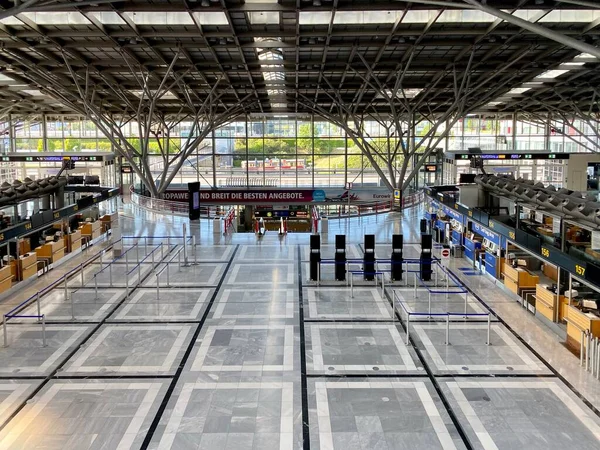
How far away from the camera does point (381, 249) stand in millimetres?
24656

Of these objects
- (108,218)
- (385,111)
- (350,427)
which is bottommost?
(350,427)

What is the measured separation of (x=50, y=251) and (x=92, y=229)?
199 inches

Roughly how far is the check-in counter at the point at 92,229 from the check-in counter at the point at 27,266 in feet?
18.8

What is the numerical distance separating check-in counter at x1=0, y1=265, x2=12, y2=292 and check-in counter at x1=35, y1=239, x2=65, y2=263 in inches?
117

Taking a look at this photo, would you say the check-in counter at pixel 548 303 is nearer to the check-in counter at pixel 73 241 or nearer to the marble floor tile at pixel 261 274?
the marble floor tile at pixel 261 274

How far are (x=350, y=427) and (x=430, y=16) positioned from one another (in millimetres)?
16412

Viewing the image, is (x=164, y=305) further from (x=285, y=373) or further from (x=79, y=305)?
(x=285, y=373)

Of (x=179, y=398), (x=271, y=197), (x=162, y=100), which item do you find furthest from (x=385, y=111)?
(x=179, y=398)

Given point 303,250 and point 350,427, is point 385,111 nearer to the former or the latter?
point 303,250

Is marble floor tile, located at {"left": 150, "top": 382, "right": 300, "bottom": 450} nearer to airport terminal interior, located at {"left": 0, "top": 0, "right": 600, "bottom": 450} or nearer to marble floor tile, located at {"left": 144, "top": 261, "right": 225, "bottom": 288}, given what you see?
airport terminal interior, located at {"left": 0, "top": 0, "right": 600, "bottom": 450}

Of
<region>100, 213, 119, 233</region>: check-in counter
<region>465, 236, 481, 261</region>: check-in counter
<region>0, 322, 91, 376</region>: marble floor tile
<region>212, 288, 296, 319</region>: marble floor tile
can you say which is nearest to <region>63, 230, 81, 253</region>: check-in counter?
<region>100, 213, 119, 233</region>: check-in counter

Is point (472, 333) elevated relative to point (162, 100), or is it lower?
lower

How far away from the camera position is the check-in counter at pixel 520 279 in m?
16.3

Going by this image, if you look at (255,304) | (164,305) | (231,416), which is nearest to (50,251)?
(164,305)
